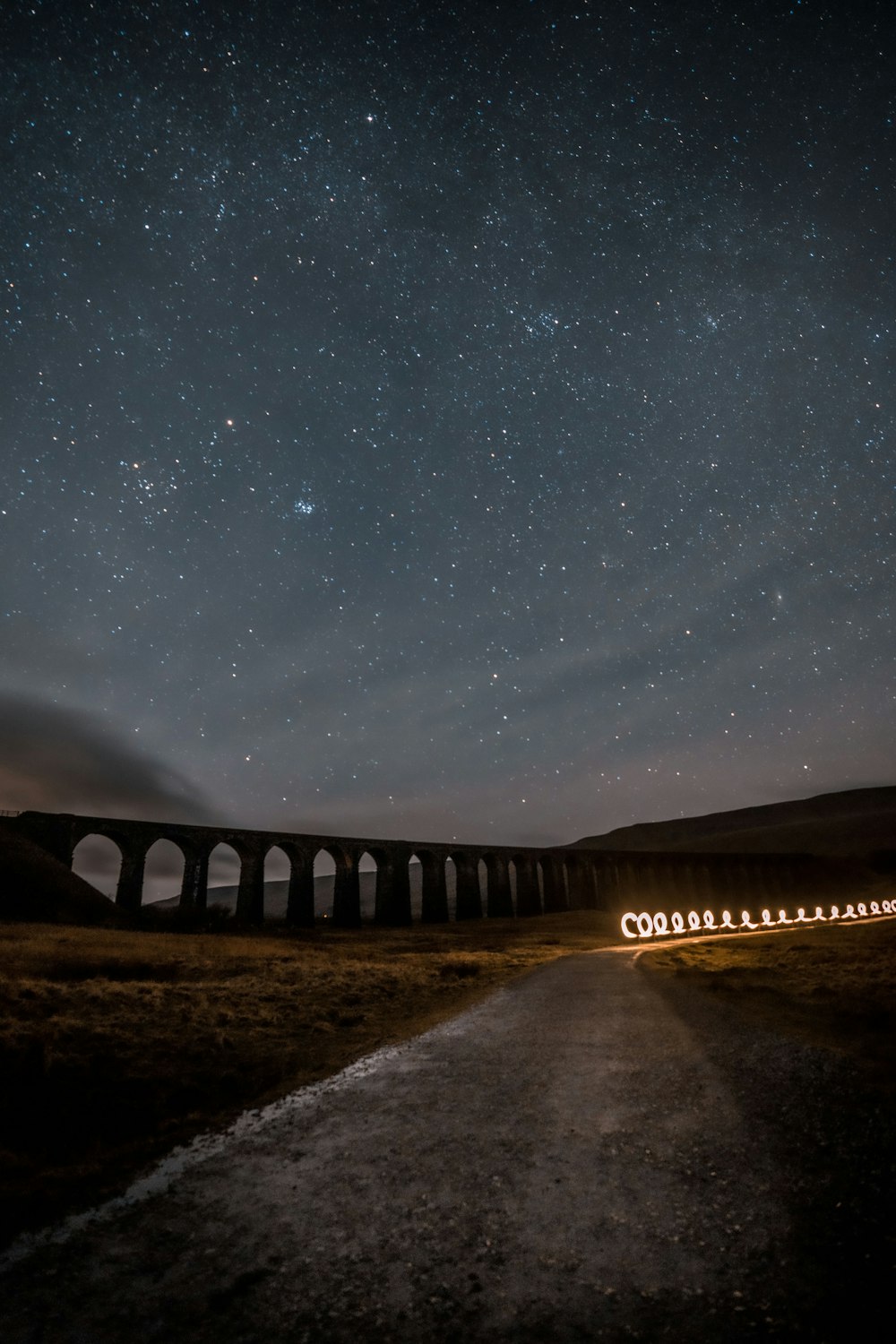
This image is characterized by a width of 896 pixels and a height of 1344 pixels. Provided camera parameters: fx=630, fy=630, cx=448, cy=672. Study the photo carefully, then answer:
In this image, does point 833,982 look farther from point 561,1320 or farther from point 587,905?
point 587,905

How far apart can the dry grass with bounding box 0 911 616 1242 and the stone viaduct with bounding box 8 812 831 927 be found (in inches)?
813

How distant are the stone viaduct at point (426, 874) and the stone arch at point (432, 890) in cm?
8

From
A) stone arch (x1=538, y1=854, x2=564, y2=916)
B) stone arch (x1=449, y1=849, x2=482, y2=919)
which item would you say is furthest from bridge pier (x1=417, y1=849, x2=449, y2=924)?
stone arch (x1=538, y1=854, x2=564, y2=916)

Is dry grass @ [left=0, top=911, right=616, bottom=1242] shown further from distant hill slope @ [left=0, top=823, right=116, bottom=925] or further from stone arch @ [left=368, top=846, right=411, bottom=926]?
stone arch @ [left=368, top=846, right=411, bottom=926]

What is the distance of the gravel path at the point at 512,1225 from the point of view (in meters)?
3.03

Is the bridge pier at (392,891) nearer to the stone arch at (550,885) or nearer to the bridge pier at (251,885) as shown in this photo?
the bridge pier at (251,885)

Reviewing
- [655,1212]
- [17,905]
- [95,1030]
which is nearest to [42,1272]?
[655,1212]

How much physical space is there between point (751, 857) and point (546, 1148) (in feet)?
338

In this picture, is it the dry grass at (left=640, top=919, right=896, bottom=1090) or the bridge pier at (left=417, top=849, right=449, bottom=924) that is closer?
the dry grass at (left=640, top=919, right=896, bottom=1090)

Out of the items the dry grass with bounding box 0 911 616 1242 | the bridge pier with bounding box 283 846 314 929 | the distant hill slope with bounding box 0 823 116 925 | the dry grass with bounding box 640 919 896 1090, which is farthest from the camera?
the bridge pier with bounding box 283 846 314 929

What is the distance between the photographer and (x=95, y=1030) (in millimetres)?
9367

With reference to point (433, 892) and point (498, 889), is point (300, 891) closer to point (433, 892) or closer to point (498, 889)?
point (433, 892)

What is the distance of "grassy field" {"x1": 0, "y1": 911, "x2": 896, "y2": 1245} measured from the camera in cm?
595

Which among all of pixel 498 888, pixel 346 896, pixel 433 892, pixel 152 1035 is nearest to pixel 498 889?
pixel 498 888
